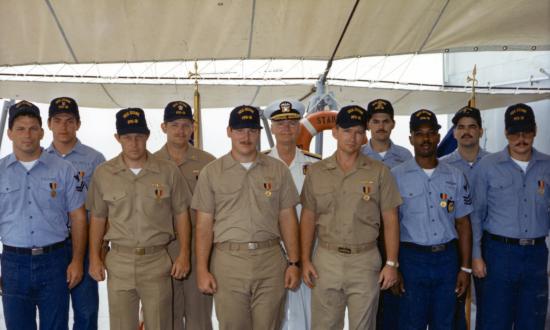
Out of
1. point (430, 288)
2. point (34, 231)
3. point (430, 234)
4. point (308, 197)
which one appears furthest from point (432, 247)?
point (34, 231)

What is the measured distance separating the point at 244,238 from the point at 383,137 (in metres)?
1.37

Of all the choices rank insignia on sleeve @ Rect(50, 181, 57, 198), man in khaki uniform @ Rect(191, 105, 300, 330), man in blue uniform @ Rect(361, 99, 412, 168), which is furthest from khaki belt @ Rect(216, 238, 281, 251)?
man in blue uniform @ Rect(361, 99, 412, 168)

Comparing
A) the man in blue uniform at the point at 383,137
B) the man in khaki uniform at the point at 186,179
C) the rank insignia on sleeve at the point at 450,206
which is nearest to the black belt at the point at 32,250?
the man in khaki uniform at the point at 186,179

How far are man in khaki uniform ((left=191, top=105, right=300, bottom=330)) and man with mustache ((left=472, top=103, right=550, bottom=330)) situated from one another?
4.00 feet

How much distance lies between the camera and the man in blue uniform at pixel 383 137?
3.46 m

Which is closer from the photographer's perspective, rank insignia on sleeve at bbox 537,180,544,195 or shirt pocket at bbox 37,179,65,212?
shirt pocket at bbox 37,179,65,212

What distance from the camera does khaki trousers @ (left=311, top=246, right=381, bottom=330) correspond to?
269 centimetres

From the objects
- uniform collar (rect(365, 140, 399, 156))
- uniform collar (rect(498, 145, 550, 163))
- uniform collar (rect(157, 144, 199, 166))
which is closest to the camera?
uniform collar (rect(498, 145, 550, 163))

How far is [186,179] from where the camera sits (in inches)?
131

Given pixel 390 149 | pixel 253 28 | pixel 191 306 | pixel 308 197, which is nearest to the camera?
pixel 308 197

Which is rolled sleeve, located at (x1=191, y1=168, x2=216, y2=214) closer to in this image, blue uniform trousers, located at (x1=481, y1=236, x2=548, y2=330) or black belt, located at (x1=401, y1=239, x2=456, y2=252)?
black belt, located at (x1=401, y1=239, x2=456, y2=252)

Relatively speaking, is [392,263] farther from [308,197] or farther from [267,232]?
[267,232]

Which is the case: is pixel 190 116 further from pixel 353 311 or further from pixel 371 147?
pixel 353 311

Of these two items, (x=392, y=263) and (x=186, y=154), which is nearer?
(x=392, y=263)
